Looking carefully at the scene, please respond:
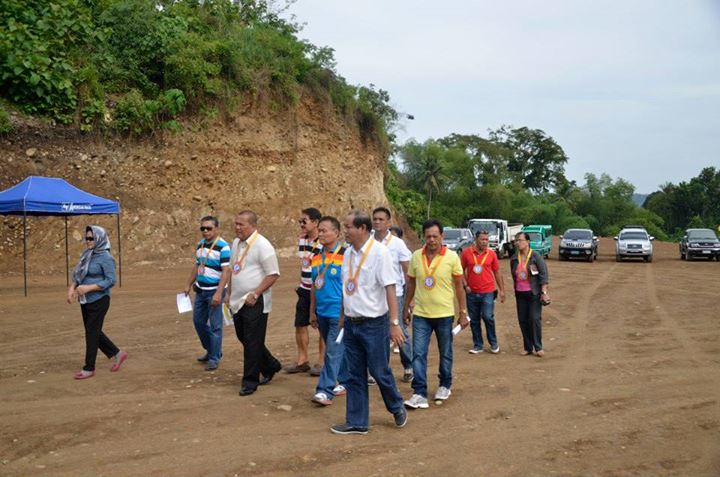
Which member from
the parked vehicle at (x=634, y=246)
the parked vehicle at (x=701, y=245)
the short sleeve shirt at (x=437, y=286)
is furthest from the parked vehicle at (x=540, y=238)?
the short sleeve shirt at (x=437, y=286)

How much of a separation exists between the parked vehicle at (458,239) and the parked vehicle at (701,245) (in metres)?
11.3

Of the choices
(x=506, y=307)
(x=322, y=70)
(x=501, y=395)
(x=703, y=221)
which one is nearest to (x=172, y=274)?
(x=506, y=307)

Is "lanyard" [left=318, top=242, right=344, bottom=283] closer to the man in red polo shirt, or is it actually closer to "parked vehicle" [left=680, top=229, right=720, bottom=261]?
the man in red polo shirt

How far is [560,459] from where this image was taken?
5590mm

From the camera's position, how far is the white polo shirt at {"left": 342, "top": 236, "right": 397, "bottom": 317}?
6.23 meters

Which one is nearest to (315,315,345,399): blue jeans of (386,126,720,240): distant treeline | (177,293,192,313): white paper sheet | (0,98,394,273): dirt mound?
(177,293,192,313): white paper sheet

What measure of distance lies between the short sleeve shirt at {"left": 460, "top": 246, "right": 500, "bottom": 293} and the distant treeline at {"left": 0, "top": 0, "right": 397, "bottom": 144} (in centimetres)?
1703

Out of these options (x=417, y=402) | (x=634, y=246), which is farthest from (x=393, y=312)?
(x=634, y=246)

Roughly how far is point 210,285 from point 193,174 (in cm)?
1843

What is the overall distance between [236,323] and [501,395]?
304 cm

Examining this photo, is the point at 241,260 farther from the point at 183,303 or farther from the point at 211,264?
the point at 183,303

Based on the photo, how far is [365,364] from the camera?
20.7 feet

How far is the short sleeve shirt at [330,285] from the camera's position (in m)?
Answer: 7.52

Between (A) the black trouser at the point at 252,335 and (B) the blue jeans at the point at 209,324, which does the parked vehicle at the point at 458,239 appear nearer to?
(B) the blue jeans at the point at 209,324
